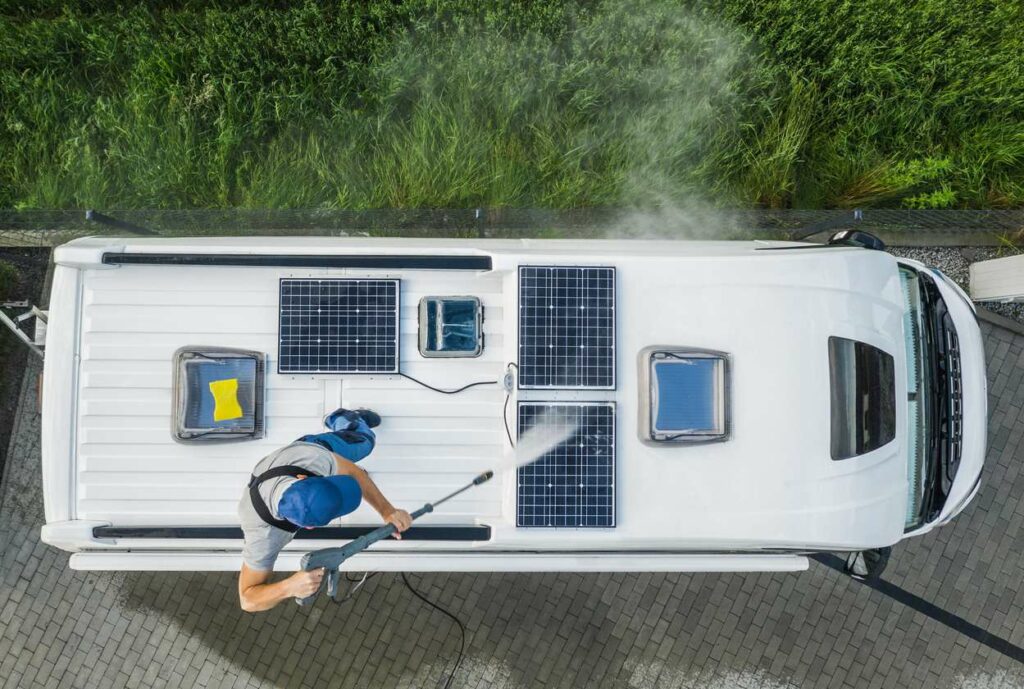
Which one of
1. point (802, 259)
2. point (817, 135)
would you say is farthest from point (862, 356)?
point (817, 135)

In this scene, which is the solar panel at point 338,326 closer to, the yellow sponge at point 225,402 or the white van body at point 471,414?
the white van body at point 471,414

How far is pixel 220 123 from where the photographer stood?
645 cm

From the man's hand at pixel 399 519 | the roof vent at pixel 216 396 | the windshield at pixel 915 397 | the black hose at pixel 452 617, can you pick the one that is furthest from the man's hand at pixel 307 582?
the windshield at pixel 915 397

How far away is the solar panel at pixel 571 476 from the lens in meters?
4.19

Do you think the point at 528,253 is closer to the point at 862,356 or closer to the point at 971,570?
the point at 862,356

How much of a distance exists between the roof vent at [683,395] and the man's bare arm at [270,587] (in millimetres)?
2414

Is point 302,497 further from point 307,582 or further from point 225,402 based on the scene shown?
point 225,402

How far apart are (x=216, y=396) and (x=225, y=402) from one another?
77 mm

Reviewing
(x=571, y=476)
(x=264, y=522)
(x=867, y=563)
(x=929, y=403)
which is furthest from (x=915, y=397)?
(x=264, y=522)

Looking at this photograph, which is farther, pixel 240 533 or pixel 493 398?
pixel 493 398

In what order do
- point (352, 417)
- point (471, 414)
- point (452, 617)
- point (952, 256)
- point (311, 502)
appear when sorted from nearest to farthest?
1. point (311, 502)
2. point (352, 417)
3. point (471, 414)
4. point (452, 617)
5. point (952, 256)

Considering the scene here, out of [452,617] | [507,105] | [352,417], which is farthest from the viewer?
[507,105]

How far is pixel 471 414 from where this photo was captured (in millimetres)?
4398

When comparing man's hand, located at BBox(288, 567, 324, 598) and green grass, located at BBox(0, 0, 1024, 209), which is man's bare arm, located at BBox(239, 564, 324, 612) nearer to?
man's hand, located at BBox(288, 567, 324, 598)
